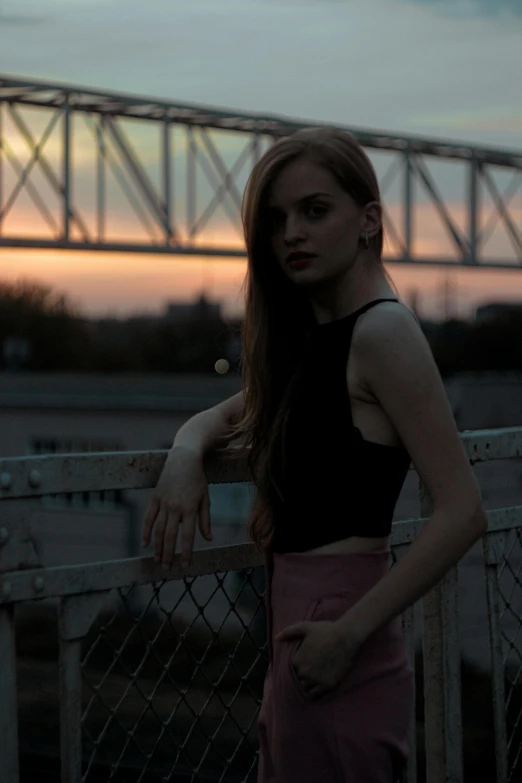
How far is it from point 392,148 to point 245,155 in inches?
212

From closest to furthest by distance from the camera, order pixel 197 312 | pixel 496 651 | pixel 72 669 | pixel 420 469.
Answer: pixel 420 469
pixel 72 669
pixel 496 651
pixel 197 312

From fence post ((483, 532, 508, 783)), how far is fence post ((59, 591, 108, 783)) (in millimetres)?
1406

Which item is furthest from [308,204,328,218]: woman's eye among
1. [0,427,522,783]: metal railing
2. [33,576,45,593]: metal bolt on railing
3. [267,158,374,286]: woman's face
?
[33,576,45,593]: metal bolt on railing

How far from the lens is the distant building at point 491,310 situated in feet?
223

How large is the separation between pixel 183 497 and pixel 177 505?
23mm

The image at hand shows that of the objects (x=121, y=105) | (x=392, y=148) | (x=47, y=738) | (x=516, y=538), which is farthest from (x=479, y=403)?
(x=516, y=538)

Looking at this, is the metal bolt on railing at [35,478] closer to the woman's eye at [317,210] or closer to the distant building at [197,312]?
the woman's eye at [317,210]

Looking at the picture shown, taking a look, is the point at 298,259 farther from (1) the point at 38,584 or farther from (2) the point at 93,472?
(1) the point at 38,584

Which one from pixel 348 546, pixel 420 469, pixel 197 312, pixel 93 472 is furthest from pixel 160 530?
pixel 197 312

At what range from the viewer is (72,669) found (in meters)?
2.66

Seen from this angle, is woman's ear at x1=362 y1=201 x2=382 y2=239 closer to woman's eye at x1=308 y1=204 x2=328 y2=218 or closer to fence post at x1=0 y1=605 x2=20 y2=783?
woman's eye at x1=308 y1=204 x2=328 y2=218

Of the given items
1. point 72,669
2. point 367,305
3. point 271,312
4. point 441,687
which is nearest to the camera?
point 367,305

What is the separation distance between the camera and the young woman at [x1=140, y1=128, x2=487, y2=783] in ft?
6.97

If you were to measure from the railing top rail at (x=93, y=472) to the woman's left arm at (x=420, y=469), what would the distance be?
0.71 meters
